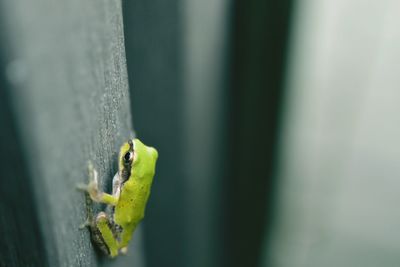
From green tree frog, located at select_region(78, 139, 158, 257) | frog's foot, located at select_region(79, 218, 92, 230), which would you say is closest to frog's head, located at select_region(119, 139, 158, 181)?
green tree frog, located at select_region(78, 139, 158, 257)

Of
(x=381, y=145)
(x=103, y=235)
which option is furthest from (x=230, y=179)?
(x=103, y=235)

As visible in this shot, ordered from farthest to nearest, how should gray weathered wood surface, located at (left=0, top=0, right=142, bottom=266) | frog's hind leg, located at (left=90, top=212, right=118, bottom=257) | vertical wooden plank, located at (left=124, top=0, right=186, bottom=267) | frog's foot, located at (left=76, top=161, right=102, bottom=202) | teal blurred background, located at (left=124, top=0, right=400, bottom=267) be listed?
teal blurred background, located at (left=124, top=0, right=400, bottom=267) → vertical wooden plank, located at (left=124, top=0, right=186, bottom=267) → frog's hind leg, located at (left=90, top=212, right=118, bottom=257) → frog's foot, located at (left=76, top=161, right=102, bottom=202) → gray weathered wood surface, located at (left=0, top=0, right=142, bottom=266)

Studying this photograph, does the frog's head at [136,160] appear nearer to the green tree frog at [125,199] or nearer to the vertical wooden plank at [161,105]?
the green tree frog at [125,199]

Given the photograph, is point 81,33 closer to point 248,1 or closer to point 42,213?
point 42,213

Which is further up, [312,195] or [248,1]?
[248,1]

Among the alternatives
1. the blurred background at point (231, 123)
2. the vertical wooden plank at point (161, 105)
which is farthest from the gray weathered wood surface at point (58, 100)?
the vertical wooden plank at point (161, 105)

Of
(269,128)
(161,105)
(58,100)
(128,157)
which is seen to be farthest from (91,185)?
(269,128)

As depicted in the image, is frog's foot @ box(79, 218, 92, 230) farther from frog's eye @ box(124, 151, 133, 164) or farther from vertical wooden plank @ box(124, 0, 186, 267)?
vertical wooden plank @ box(124, 0, 186, 267)
